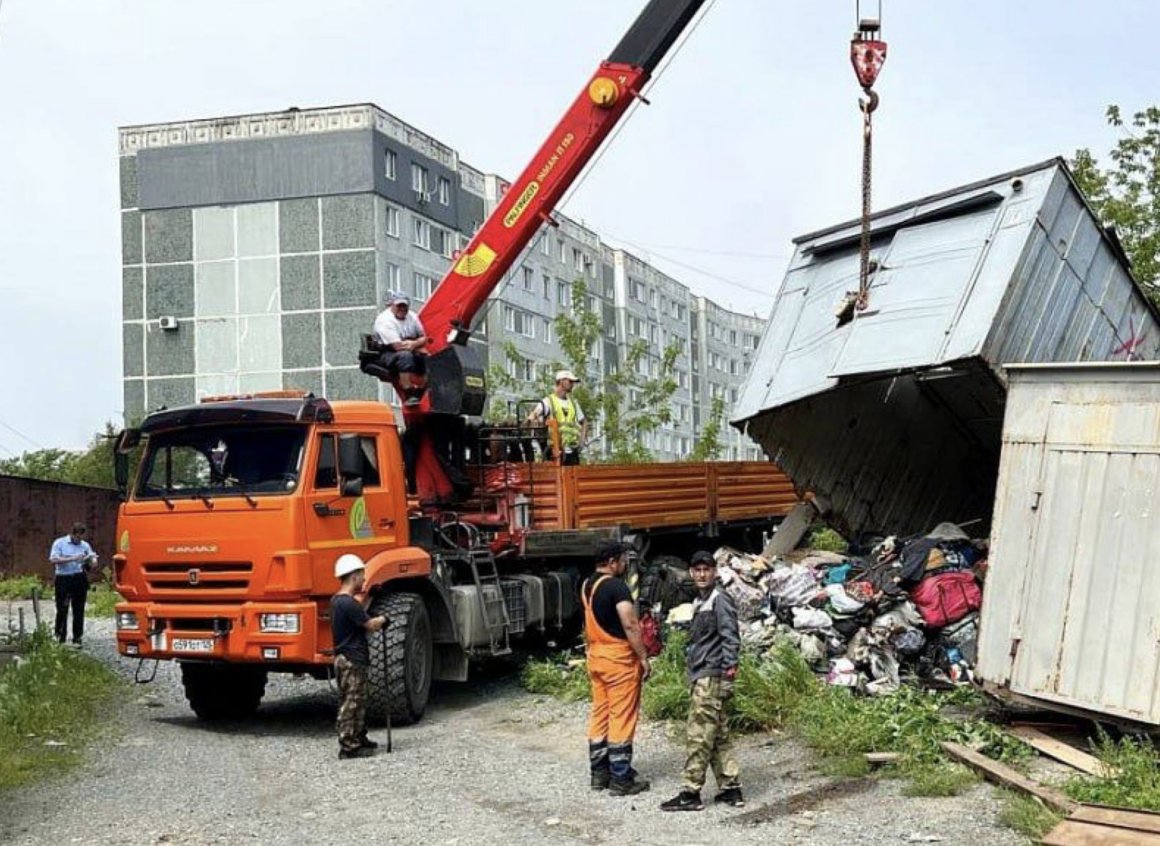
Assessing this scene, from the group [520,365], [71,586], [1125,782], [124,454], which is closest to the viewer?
[1125,782]

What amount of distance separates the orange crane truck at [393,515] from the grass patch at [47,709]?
905mm

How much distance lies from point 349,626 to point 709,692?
3.14m

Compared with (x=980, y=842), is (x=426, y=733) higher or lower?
lower

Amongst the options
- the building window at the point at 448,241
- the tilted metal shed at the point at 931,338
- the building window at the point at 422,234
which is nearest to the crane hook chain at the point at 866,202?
the tilted metal shed at the point at 931,338

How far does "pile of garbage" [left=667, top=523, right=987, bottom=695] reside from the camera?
413 inches

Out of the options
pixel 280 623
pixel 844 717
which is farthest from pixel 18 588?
pixel 844 717

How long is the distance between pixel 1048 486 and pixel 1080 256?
396 cm

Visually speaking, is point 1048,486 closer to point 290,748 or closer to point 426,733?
point 426,733

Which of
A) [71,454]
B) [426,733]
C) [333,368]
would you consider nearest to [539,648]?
[426,733]

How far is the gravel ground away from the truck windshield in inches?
78.5

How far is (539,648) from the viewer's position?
49.0ft

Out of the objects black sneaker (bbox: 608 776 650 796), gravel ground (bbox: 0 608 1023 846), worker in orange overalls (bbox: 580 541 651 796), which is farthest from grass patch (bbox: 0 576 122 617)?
black sneaker (bbox: 608 776 650 796)

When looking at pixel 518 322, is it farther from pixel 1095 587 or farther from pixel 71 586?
pixel 1095 587

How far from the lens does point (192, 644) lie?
10531mm
